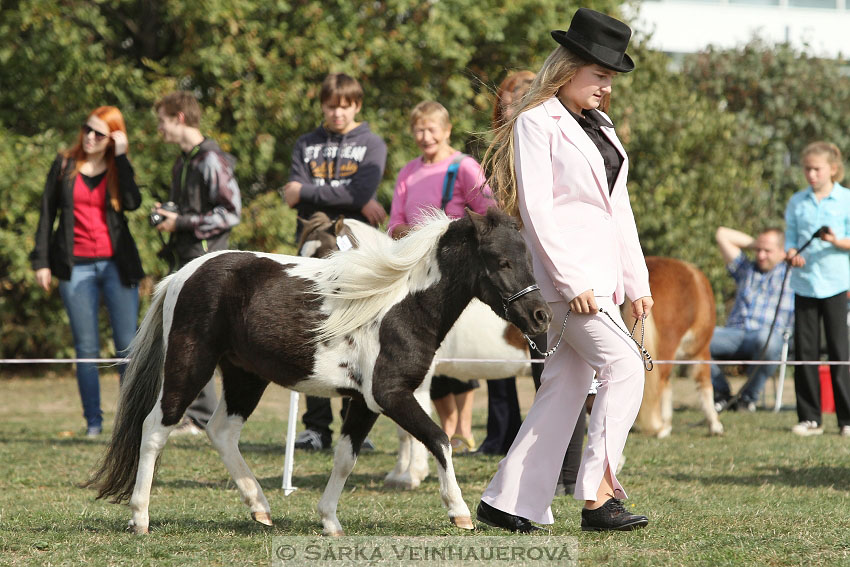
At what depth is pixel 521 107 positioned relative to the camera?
15.3 ft

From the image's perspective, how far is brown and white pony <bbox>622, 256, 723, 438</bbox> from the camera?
8.94 m

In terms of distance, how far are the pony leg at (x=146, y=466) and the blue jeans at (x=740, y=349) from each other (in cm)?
753

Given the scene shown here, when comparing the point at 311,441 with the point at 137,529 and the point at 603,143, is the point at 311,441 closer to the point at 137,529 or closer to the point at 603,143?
the point at 137,529

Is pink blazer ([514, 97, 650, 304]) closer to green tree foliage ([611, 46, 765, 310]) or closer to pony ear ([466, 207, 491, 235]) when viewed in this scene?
pony ear ([466, 207, 491, 235])

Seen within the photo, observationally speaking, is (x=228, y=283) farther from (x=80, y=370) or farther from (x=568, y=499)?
(x=80, y=370)

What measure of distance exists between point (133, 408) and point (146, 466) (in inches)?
13.1

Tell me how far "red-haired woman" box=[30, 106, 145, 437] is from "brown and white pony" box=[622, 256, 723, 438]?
429cm

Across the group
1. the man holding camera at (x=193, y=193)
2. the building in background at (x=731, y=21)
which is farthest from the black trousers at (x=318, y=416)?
the building in background at (x=731, y=21)

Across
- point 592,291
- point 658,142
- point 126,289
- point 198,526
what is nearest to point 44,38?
point 126,289

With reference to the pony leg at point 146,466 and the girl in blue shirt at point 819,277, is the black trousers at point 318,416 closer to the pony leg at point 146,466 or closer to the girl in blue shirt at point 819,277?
the pony leg at point 146,466

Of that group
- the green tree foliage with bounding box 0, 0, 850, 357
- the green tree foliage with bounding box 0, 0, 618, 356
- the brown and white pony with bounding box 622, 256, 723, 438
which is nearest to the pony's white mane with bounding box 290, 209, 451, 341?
the brown and white pony with bounding box 622, 256, 723, 438

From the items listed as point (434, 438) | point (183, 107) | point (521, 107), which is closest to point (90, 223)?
point (183, 107)

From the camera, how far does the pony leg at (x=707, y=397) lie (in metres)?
9.10

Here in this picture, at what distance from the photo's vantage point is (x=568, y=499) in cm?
576
